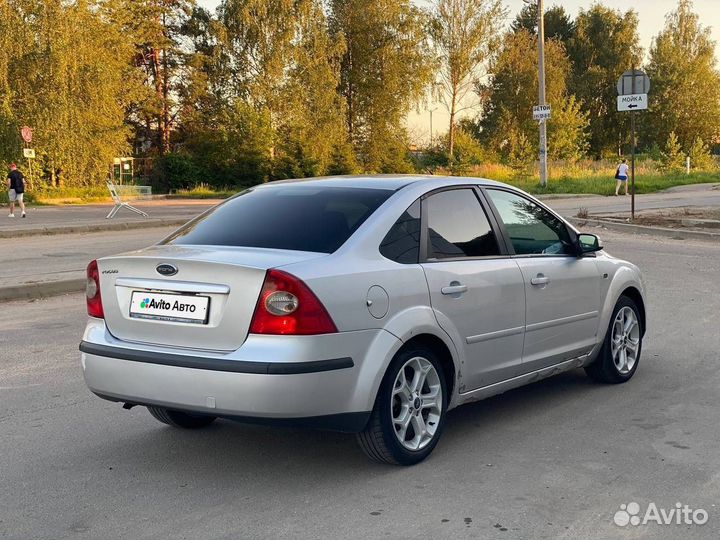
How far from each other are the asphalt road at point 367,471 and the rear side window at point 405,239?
112 cm

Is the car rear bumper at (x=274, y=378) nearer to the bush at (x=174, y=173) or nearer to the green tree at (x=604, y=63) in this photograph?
the bush at (x=174, y=173)

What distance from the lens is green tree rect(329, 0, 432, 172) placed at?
5459 centimetres

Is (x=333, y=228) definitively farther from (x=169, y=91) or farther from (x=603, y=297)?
(x=169, y=91)

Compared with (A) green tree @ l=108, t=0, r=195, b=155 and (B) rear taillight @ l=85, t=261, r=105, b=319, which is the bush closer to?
(A) green tree @ l=108, t=0, r=195, b=155

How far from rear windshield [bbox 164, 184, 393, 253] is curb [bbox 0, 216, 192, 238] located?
56.4ft

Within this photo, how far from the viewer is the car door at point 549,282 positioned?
5.75 metres

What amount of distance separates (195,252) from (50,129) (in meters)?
36.9

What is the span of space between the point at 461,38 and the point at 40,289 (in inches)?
1824

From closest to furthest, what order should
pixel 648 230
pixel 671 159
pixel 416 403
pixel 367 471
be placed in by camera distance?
pixel 367 471 < pixel 416 403 < pixel 648 230 < pixel 671 159

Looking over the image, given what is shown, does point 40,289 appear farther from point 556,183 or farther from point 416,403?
point 556,183

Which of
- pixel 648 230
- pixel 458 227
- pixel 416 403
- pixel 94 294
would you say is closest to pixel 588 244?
pixel 458 227

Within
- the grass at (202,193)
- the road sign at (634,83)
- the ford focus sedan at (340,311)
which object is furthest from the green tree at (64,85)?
the ford focus sedan at (340,311)

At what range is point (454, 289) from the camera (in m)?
5.09

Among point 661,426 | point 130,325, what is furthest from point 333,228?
point 661,426
